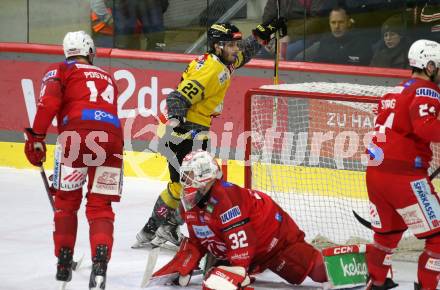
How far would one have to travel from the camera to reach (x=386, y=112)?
5.77 meters

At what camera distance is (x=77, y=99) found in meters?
5.93

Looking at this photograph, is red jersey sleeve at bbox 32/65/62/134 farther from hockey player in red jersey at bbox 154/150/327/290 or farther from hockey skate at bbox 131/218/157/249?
hockey skate at bbox 131/218/157/249

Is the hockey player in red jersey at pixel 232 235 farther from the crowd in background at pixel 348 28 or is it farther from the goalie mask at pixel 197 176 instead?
the crowd in background at pixel 348 28

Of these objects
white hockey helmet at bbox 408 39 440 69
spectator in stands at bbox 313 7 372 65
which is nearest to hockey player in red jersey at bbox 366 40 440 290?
white hockey helmet at bbox 408 39 440 69

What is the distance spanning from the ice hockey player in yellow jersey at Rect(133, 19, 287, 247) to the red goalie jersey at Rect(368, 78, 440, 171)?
1.40 meters

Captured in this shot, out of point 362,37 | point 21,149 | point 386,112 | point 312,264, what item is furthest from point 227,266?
point 21,149

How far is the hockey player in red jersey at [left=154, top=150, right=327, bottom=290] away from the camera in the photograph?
18.8ft

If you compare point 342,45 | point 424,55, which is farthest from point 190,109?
point 342,45

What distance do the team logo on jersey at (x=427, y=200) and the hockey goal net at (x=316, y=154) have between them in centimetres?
123

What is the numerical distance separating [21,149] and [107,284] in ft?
12.3

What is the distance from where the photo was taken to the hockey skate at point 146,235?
7113 millimetres

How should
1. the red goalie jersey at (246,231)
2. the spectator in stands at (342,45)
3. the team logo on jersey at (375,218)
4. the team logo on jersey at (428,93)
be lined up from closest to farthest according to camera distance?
the team logo on jersey at (428,93)
the red goalie jersey at (246,231)
the team logo on jersey at (375,218)
the spectator in stands at (342,45)

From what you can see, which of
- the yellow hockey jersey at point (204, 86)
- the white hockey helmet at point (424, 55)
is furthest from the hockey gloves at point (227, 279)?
the yellow hockey jersey at point (204, 86)

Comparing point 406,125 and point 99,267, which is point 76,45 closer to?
point 99,267
